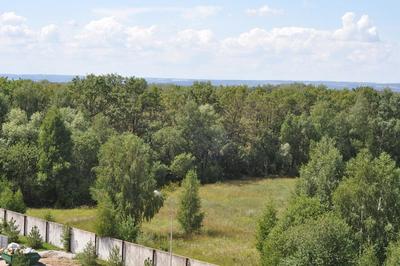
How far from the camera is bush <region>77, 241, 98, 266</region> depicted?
28.8 meters

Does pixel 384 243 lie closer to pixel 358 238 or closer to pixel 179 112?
pixel 358 238

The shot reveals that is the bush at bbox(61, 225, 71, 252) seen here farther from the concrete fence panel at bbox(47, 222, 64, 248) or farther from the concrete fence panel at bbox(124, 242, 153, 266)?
the concrete fence panel at bbox(124, 242, 153, 266)

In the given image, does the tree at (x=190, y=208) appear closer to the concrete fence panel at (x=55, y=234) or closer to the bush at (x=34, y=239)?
the concrete fence panel at (x=55, y=234)

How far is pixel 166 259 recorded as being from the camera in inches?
1052

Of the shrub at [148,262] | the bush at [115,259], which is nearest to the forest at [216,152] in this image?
the bush at [115,259]

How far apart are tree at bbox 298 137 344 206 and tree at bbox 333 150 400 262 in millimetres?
5727

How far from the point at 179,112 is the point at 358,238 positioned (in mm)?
44010

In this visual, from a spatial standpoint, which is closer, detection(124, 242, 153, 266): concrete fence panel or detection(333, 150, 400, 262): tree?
detection(124, 242, 153, 266): concrete fence panel

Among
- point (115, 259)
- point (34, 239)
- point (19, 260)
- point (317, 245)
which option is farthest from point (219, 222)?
point (317, 245)

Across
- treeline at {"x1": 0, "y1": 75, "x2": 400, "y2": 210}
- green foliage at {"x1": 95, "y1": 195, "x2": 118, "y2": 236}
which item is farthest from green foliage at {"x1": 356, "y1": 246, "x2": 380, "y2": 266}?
treeline at {"x1": 0, "y1": 75, "x2": 400, "y2": 210}

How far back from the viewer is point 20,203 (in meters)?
38.2

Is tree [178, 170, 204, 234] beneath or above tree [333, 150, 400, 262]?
beneath

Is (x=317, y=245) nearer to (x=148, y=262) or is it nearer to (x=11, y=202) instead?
(x=148, y=262)

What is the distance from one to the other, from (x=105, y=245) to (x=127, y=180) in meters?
7.02
